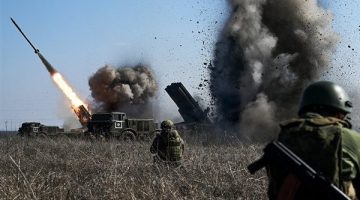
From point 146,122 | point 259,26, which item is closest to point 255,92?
point 259,26

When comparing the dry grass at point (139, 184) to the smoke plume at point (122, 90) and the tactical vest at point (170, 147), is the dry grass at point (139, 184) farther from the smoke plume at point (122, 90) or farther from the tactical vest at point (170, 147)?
the smoke plume at point (122, 90)

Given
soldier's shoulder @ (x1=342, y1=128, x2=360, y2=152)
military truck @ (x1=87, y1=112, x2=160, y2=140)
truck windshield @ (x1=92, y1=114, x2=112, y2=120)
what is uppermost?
truck windshield @ (x1=92, y1=114, x2=112, y2=120)

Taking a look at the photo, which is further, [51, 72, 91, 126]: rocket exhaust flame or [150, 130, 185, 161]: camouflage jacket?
[51, 72, 91, 126]: rocket exhaust flame

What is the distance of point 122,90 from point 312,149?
31368 mm

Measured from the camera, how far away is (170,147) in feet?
30.2

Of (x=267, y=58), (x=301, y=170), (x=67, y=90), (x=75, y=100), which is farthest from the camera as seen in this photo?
(x=75, y=100)

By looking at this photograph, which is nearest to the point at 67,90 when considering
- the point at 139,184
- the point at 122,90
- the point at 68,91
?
the point at 68,91

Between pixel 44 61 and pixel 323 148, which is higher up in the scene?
pixel 44 61

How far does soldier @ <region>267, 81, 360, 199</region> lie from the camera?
2781mm

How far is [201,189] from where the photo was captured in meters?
6.98

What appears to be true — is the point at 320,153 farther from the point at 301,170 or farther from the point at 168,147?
the point at 168,147

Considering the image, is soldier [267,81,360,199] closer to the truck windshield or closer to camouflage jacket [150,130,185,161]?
camouflage jacket [150,130,185,161]

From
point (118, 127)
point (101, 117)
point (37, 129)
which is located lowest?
point (118, 127)

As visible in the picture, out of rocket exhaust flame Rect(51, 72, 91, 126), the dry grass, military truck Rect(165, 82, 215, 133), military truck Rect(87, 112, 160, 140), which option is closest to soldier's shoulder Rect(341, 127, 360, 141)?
the dry grass
